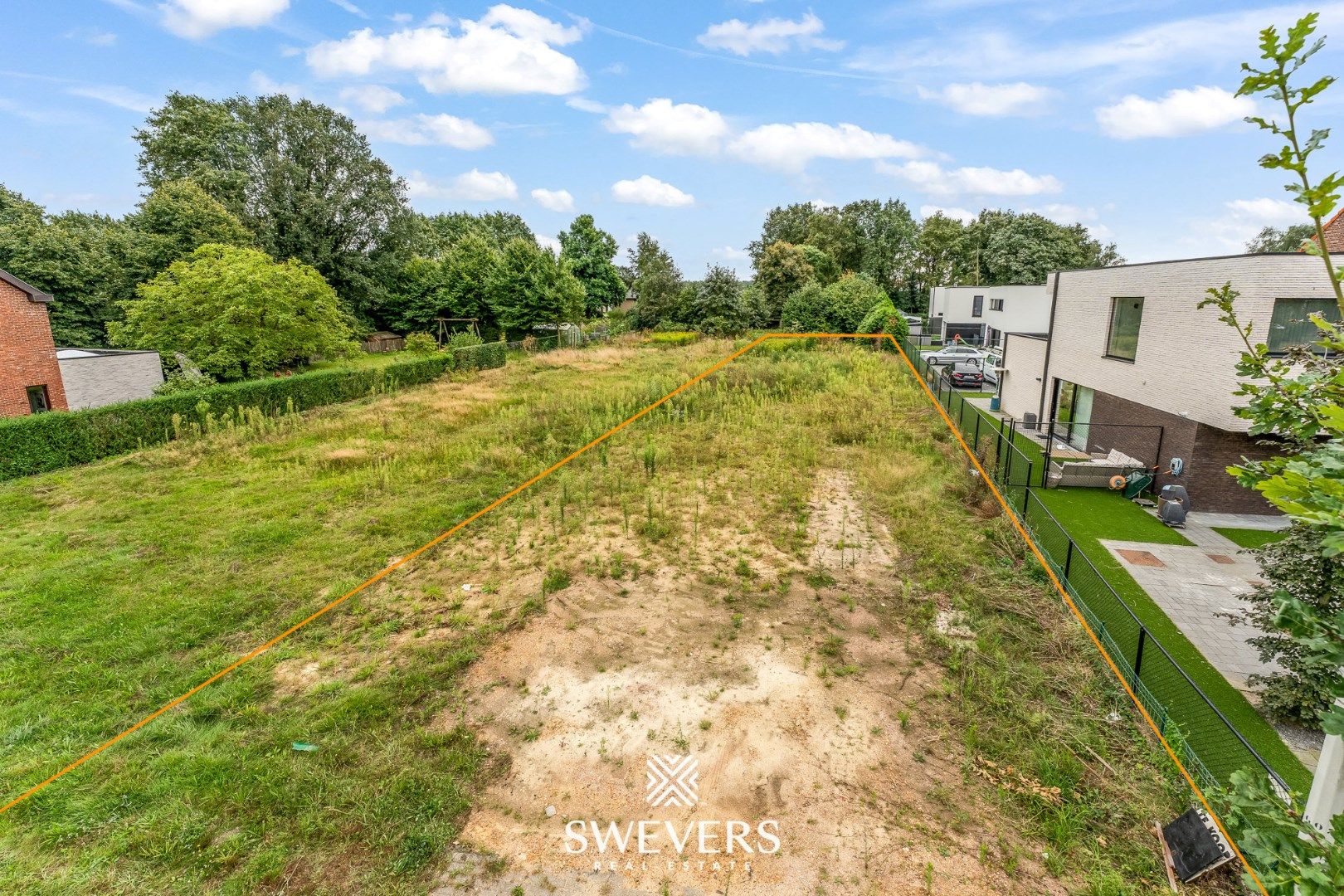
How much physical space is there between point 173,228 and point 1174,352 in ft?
Result: 132

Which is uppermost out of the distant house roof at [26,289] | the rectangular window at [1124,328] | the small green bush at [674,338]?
the distant house roof at [26,289]

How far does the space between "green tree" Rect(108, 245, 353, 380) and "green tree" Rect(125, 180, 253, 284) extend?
1060cm

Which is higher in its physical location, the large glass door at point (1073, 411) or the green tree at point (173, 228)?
the green tree at point (173, 228)

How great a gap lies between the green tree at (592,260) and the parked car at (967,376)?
34632mm

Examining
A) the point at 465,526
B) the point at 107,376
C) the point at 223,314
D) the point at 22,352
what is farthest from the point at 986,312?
the point at 22,352

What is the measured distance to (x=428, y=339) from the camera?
30.4 m

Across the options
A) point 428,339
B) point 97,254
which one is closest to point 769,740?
point 428,339

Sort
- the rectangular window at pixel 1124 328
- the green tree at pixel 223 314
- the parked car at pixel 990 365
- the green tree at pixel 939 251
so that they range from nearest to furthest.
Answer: the rectangular window at pixel 1124 328 → the green tree at pixel 223 314 → the parked car at pixel 990 365 → the green tree at pixel 939 251

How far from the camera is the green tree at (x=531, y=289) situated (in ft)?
114

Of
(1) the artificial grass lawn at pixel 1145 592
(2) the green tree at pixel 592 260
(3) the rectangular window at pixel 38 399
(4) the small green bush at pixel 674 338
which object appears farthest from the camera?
(2) the green tree at pixel 592 260

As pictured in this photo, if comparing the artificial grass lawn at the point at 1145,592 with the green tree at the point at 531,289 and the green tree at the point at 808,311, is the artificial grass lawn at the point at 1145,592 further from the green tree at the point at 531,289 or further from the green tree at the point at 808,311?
the green tree at the point at 531,289

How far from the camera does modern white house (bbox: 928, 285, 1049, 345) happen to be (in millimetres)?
28688

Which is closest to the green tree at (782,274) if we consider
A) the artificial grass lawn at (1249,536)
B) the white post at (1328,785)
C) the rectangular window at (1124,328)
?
the rectangular window at (1124,328)

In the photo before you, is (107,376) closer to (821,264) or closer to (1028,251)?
(821,264)
